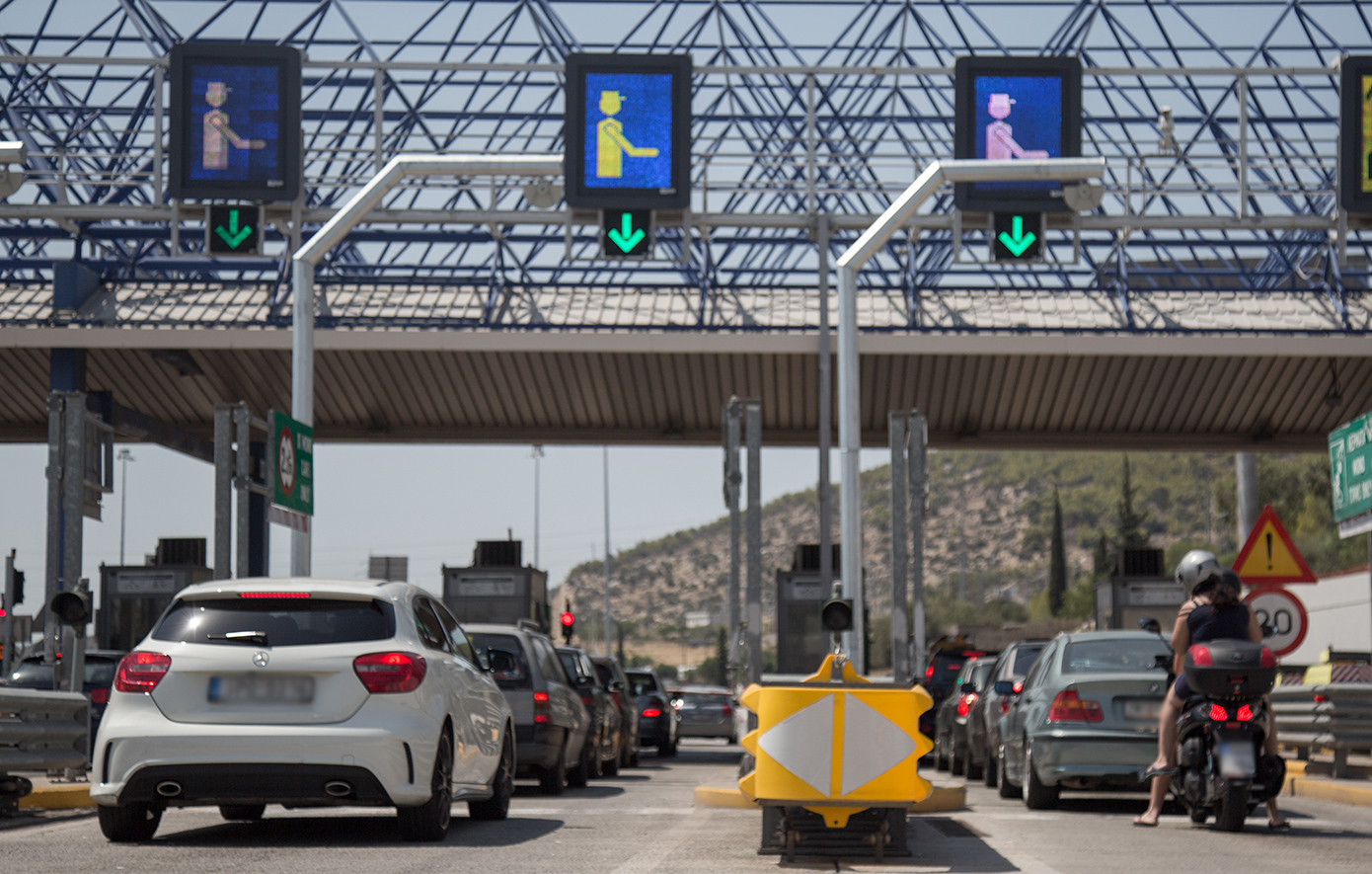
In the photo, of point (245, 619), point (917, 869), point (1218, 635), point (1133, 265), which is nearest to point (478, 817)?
point (245, 619)

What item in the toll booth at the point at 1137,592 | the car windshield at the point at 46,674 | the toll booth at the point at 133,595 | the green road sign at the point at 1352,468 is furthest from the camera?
the toll booth at the point at 133,595

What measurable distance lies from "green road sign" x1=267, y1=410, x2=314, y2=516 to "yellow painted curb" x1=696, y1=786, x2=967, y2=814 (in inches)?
210

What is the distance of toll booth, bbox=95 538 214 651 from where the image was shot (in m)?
36.4

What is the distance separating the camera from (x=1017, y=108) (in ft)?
81.0

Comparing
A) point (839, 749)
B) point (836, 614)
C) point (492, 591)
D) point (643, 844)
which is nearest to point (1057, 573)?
point (492, 591)

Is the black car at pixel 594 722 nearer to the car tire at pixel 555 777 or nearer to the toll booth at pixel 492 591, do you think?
the car tire at pixel 555 777

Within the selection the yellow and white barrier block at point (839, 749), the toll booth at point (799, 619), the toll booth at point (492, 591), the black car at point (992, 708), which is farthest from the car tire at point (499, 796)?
the toll booth at point (492, 591)

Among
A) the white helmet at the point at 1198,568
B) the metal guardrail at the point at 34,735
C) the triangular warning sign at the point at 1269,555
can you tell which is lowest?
the metal guardrail at the point at 34,735

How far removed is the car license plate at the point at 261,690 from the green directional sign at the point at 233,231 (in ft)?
41.8

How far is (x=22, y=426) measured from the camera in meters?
41.5

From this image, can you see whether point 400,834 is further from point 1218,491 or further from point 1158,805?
point 1218,491

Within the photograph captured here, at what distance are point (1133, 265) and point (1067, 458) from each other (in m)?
142

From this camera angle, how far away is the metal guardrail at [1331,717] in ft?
52.7

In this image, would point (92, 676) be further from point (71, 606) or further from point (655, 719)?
point (655, 719)
